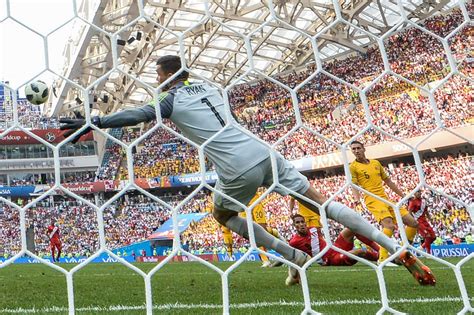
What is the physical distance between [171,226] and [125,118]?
18144 millimetres

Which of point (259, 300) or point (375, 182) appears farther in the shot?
point (375, 182)

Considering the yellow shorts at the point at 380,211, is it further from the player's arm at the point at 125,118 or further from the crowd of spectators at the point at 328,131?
the crowd of spectators at the point at 328,131

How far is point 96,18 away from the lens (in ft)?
53.5

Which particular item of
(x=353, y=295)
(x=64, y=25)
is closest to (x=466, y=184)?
(x=353, y=295)

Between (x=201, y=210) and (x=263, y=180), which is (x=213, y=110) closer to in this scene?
(x=263, y=180)

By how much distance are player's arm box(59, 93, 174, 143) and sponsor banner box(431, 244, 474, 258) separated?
9.18 m

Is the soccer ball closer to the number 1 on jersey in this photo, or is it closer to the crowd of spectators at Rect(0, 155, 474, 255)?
the number 1 on jersey

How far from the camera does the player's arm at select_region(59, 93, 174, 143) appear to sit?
2.26 meters

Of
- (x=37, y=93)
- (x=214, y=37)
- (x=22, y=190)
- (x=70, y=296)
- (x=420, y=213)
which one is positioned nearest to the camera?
(x=70, y=296)

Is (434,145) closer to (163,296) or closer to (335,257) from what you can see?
(335,257)

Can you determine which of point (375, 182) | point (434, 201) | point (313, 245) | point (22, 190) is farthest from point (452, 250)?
point (22, 190)

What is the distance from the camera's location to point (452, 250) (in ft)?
34.9

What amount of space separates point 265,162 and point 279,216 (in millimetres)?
11891

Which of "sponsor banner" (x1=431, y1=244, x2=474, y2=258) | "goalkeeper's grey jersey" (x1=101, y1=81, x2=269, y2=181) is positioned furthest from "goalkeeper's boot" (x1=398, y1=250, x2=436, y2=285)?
"sponsor banner" (x1=431, y1=244, x2=474, y2=258)
